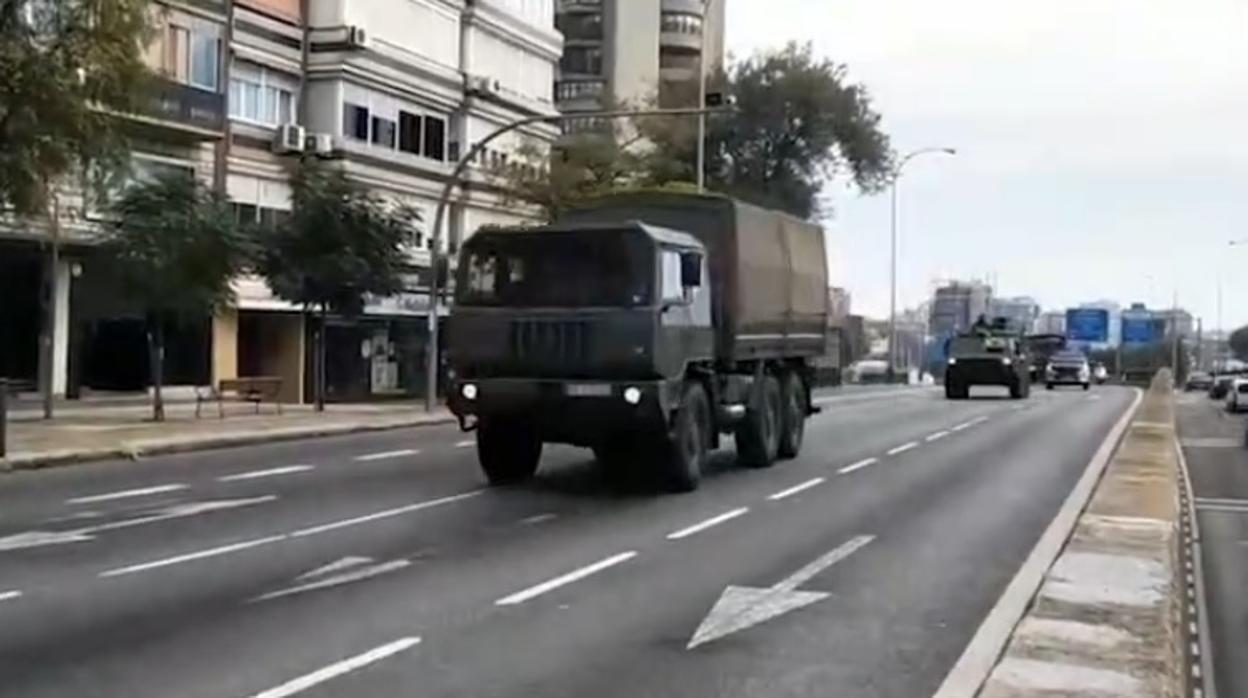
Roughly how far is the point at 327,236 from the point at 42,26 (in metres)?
14.3

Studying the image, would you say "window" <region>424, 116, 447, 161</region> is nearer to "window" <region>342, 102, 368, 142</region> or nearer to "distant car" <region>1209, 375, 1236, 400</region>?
"window" <region>342, 102, 368, 142</region>

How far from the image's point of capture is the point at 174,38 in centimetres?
3828

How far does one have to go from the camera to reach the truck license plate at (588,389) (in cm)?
1798

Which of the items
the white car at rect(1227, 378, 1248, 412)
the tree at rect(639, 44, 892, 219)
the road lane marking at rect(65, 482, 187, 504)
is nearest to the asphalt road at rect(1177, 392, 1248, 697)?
the road lane marking at rect(65, 482, 187, 504)

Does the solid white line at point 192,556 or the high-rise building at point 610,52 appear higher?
the high-rise building at point 610,52

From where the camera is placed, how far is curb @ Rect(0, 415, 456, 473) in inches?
848

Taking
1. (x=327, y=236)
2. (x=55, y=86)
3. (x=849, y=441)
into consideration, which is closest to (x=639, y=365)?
(x=55, y=86)

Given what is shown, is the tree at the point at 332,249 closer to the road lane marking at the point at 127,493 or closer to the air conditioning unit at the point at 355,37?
the air conditioning unit at the point at 355,37

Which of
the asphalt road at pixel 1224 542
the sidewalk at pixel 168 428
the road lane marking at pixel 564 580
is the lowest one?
the asphalt road at pixel 1224 542

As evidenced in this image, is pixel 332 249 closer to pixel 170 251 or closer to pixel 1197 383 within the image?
pixel 170 251

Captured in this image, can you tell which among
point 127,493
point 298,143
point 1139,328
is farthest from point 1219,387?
point 127,493

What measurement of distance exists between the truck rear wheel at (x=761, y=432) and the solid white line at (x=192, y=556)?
9.30 m

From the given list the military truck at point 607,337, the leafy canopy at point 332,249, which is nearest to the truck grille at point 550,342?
the military truck at point 607,337

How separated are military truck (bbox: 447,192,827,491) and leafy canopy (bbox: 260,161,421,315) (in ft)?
50.0
